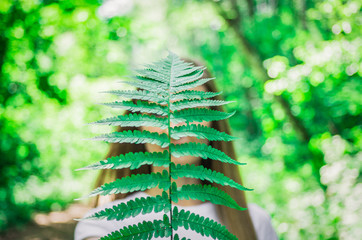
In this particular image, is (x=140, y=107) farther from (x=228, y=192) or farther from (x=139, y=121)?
(x=228, y=192)

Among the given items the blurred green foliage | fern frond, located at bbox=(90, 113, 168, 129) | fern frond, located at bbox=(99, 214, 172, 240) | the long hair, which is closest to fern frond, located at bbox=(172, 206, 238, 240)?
fern frond, located at bbox=(99, 214, 172, 240)

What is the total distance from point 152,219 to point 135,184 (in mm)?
1066

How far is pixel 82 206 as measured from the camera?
389 inches

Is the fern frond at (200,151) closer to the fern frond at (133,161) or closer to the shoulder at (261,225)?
the fern frond at (133,161)

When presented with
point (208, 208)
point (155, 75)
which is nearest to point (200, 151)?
point (155, 75)

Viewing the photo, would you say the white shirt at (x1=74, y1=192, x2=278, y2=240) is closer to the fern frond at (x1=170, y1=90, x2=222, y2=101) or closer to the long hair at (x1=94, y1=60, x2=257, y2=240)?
the long hair at (x1=94, y1=60, x2=257, y2=240)

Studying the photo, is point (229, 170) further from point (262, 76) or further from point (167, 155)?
point (262, 76)

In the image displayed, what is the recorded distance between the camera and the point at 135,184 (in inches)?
31.8

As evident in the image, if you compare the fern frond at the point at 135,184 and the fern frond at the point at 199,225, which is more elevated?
the fern frond at the point at 135,184

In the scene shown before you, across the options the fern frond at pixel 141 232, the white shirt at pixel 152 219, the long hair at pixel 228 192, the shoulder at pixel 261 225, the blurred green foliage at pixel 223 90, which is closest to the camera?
the fern frond at pixel 141 232

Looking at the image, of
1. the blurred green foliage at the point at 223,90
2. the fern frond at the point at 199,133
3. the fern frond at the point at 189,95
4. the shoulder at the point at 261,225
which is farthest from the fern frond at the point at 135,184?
the blurred green foliage at the point at 223,90

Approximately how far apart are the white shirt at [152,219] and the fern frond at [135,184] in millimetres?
990

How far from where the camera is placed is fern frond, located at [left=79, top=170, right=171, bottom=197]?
2.56 ft

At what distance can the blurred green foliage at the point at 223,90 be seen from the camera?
4.73m
